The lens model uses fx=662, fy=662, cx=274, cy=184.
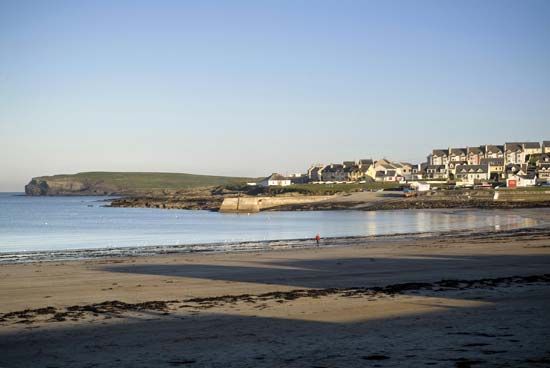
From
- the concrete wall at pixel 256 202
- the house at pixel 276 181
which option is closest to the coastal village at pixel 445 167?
the house at pixel 276 181

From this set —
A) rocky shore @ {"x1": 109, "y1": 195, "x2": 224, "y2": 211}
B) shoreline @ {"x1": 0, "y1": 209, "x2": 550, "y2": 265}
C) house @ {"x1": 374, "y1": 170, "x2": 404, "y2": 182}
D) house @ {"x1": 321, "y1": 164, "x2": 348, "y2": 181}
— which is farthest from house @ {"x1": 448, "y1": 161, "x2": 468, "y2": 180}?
shoreline @ {"x1": 0, "y1": 209, "x2": 550, "y2": 265}

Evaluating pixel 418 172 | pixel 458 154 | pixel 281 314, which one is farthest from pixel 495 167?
pixel 281 314

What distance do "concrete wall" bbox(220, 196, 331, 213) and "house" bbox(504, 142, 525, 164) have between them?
212ft

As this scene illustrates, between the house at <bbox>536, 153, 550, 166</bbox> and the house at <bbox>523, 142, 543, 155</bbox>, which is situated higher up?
the house at <bbox>523, 142, 543, 155</bbox>

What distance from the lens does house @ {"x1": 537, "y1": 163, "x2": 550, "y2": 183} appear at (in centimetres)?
11100

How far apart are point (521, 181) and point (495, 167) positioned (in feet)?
74.4

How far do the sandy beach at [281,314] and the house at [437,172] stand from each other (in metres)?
111

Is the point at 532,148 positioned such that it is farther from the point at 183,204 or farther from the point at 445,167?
the point at 183,204

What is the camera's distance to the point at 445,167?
13638 cm

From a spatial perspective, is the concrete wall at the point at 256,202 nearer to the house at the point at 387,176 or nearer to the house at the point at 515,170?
the house at the point at 515,170

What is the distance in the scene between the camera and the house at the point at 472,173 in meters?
120

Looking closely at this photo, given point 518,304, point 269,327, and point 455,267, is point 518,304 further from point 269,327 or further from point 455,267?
point 455,267

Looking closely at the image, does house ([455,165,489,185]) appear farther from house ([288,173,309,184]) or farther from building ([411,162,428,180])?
house ([288,173,309,184])

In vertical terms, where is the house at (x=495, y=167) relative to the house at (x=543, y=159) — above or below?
below
